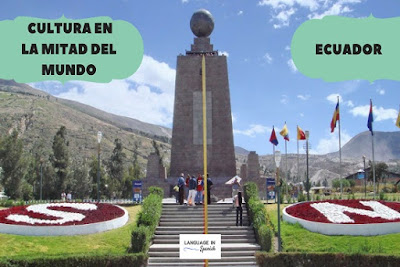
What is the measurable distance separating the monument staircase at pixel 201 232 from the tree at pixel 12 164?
91.6 feet

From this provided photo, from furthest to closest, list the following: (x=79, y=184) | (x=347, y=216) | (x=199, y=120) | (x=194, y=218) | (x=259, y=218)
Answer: (x=79, y=184), (x=199, y=120), (x=194, y=218), (x=347, y=216), (x=259, y=218)

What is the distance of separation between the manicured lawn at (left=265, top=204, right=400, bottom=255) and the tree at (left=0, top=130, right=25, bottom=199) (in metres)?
34.3

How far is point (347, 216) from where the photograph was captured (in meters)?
21.2

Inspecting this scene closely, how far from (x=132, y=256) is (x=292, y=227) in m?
8.17

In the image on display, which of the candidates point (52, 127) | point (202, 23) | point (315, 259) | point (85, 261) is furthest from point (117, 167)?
point (52, 127)

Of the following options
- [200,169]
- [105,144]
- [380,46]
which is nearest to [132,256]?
[380,46]

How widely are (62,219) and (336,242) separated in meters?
11.3

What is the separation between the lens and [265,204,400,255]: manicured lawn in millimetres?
17828

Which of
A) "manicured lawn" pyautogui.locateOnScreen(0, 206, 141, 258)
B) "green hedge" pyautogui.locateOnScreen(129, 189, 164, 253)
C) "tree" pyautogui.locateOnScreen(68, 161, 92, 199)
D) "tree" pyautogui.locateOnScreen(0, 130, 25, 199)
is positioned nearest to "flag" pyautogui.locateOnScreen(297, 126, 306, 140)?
"green hedge" pyautogui.locateOnScreen(129, 189, 164, 253)

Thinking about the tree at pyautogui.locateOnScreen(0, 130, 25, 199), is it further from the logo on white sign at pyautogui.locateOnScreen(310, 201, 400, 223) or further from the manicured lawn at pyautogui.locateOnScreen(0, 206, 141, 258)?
the logo on white sign at pyautogui.locateOnScreen(310, 201, 400, 223)

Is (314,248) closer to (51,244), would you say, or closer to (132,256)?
(132,256)

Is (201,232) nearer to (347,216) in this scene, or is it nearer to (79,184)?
(347,216)

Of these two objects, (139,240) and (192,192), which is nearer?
(139,240)

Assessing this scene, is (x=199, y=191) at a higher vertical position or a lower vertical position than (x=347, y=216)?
higher
